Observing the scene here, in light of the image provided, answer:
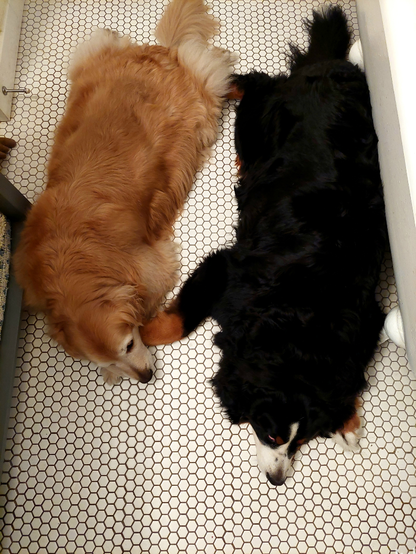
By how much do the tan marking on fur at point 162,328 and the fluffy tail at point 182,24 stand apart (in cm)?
112

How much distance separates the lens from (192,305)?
1.40m

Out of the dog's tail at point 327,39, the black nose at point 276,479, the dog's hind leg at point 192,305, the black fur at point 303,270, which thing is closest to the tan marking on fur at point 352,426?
the black fur at point 303,270

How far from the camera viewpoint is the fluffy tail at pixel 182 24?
1.68m

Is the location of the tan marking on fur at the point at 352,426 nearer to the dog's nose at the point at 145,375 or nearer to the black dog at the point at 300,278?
the black dog at the point at 300,278

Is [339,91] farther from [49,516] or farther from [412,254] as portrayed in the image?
[49,516]

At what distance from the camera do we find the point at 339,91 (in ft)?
4.33

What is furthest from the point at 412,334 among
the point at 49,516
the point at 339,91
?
the point at 49,516

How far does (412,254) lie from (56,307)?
3.33ft

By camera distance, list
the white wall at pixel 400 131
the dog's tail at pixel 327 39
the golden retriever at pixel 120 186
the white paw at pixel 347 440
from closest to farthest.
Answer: the white wall at pixel 400 131 < the golden retriever at pixel 120 186 < the white paw at pixel 347 440 < the dog's tail at pixel 327 39

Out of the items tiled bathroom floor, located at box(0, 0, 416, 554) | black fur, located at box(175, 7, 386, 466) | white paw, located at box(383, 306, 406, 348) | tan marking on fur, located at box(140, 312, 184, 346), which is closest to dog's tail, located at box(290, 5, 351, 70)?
black fur, located at box(175, 7, 386, 466)

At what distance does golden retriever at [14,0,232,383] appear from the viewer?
3.94ft

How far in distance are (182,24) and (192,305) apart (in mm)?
1184

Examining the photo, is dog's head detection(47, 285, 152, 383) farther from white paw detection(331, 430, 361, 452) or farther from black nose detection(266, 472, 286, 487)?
white paw detection(331, 430, 361, 452)

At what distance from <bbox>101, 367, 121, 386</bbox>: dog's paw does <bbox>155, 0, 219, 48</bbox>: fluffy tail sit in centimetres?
133
